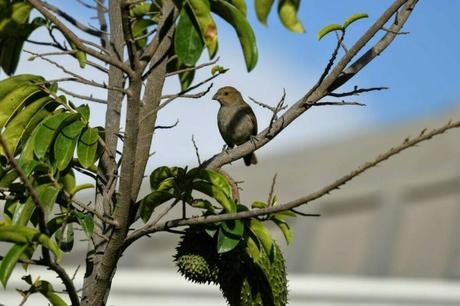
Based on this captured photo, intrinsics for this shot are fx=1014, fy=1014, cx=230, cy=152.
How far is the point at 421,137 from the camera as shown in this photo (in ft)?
8.91

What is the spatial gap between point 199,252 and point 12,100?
2.65 ft

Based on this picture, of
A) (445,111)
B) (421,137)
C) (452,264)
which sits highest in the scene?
(445,111)

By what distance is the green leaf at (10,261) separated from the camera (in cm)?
277

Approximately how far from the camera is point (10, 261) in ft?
9.28

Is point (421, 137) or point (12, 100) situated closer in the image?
point (421, 137)

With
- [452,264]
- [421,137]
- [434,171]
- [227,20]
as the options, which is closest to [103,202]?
[227,20]

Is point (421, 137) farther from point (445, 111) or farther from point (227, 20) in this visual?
point (445, 111)

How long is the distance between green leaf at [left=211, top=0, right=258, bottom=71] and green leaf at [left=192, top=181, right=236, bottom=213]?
47cm

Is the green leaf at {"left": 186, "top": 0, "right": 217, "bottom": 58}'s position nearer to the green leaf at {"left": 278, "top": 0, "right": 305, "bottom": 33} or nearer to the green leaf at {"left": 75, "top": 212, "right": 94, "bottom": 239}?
the green leaf at {"left": 278, "top": 0, "right": 305, "bottom": 33}

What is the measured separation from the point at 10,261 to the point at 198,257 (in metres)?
0.77

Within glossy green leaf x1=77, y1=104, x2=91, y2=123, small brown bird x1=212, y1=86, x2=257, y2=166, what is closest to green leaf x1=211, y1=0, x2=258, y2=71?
glossy green leaf x1=77, y1=104, x2=91, y2=123

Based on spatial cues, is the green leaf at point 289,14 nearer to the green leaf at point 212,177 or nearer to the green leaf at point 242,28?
the green leaf at point 242,28

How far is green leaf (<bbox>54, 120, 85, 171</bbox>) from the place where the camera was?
3201 millimetres

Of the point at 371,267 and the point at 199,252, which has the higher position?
the point at 371,267
